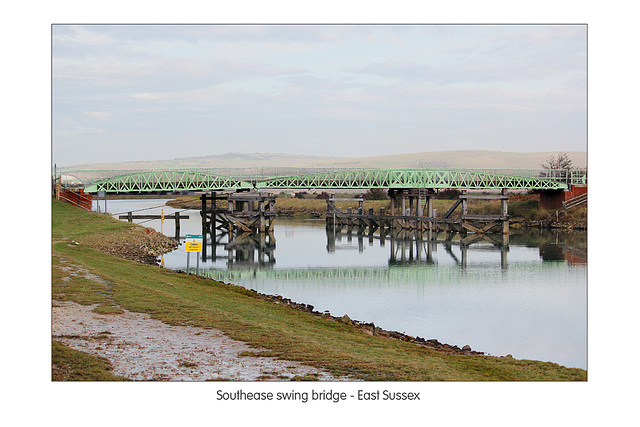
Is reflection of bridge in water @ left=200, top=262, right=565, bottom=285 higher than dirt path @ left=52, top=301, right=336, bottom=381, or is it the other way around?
dirt path @ left=52, top=301, right=336, bottom=381

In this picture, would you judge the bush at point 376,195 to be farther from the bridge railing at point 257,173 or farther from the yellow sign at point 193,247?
the yellow sign at point 193,247

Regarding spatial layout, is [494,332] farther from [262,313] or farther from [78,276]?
[78,276]

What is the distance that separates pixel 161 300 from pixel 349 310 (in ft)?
25.2

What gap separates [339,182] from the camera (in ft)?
228

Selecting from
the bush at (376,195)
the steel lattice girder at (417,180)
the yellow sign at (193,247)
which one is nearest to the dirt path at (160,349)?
the yellow sign at (193,247)

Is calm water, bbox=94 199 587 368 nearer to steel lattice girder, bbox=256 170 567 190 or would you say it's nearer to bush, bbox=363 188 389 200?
steel lattice girder, bbox=256 170 567 190

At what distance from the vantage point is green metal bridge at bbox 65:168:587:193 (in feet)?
202

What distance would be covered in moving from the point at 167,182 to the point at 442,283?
37.7 meters

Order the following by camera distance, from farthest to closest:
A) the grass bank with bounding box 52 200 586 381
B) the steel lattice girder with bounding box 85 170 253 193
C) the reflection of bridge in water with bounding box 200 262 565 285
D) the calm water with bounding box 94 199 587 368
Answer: the steel lattice girder with bounding box 85 170 253 193 → the reflection of bridge in water with bounding box 200 262 565 285 → the calm water with bounding box 94 199 587 368 → the grass bank with bounding box 52 200 586 381

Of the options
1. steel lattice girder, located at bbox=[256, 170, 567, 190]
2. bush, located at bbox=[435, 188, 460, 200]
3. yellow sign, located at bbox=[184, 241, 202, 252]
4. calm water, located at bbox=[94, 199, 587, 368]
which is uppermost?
steel lattice girder, located at bbox=[256, 170, 567, 190]

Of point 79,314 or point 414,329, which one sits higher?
point 79,314

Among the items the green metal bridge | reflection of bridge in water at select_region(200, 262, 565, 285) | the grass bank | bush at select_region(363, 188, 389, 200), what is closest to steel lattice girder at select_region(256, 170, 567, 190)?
the green metal bridge

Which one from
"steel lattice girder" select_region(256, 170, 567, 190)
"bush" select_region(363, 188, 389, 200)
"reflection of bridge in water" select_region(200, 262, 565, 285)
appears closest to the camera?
"reflection of bridge in water" select_region(200, 262, 565, 285)
